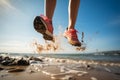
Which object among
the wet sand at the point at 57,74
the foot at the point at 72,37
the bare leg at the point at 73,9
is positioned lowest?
the wet sand at the point at 57,74

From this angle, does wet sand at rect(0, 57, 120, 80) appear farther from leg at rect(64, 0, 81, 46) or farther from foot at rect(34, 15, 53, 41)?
foot at rect(34, 15, 53, 41)

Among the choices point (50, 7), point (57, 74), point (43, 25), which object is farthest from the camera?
point (57, 74)

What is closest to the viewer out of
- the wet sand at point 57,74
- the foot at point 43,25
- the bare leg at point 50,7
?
the foot at point 43,25

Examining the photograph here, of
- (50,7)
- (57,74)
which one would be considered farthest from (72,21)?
(57,74)

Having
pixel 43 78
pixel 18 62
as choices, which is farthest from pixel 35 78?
pixel 18 62

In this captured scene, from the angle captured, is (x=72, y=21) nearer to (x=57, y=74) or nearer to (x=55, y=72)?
(x=57, y=74)

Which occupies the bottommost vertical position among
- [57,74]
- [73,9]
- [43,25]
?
[57,74]

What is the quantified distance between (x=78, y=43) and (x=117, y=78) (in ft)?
15.9

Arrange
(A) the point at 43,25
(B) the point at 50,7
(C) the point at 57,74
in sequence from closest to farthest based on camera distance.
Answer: (A) the point at 43,25, (B) the point at 50,7, (C) the point at 57,74

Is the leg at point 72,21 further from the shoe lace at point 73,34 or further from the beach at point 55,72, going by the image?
the beach at point 55,72

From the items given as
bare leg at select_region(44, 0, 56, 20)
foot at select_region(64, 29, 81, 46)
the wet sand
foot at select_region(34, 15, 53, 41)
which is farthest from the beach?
bare leg at select_region(44, 0, 56, 20)

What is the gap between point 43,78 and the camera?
6.27 metres

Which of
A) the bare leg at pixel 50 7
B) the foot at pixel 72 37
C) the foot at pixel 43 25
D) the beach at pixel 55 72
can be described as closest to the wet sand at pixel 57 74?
the beach at pixel 55 72

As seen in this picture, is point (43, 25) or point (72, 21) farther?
point (72, 21)
